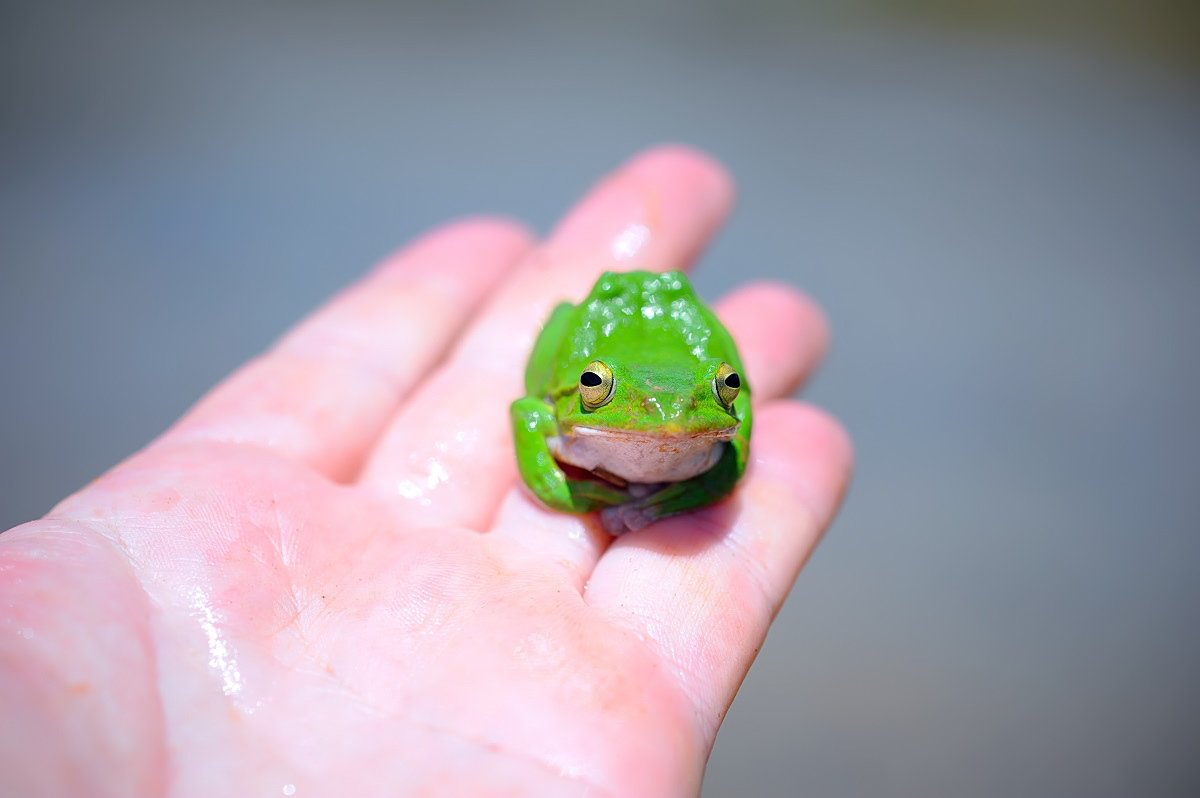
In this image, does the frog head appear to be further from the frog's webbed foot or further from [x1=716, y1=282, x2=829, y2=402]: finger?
[x1=716, y1=282, x2=829, y2=402]: finger

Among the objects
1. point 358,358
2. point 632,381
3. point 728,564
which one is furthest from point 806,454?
point 358,358

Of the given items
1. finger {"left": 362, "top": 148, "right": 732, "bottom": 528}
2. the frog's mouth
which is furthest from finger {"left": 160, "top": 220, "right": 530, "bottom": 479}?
the frog's mouth

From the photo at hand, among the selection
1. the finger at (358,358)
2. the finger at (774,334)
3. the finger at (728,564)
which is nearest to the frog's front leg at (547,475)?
the finger at (728,564)

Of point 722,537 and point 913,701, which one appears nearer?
point 722,537

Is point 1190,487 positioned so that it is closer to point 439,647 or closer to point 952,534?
point 952,534

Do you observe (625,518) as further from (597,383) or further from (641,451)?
(597,383)

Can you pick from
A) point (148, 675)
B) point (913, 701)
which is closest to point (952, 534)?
point (913, 701)
